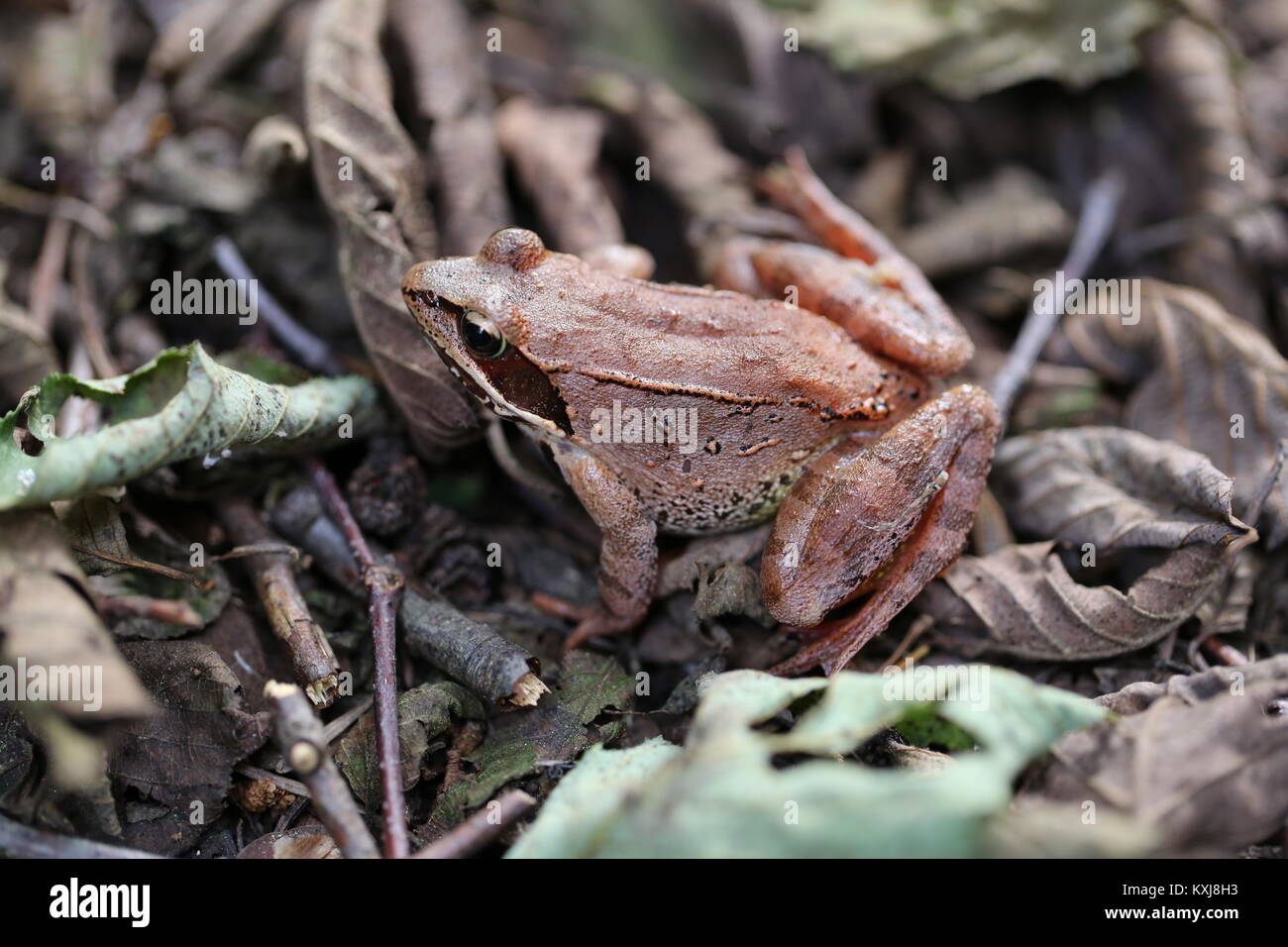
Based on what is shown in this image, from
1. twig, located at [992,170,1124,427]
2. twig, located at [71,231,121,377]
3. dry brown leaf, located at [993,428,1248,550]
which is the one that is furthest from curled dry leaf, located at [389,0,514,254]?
dry brown leaf, located at [993,428,1248,550]

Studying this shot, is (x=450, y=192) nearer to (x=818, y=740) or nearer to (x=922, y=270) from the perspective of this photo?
(x=922, y=270)

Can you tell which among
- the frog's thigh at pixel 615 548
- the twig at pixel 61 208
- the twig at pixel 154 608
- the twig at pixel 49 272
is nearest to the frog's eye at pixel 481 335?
the frog's thigh at pixel 615 548

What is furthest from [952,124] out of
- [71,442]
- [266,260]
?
[71,442]

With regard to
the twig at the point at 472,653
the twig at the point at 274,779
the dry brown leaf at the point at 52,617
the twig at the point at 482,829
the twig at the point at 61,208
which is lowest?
the twig at the point at 482,829

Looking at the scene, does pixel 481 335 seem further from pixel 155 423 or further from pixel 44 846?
pixel 44 846

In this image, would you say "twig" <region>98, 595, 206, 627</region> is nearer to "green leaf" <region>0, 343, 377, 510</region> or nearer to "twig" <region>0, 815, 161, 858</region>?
"green leaf" <region>0, 343, 377, 510</region>

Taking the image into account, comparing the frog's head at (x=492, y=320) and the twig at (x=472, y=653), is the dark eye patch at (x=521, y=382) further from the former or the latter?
the twig at (x=472, y=653)

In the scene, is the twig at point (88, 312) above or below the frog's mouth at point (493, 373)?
above
